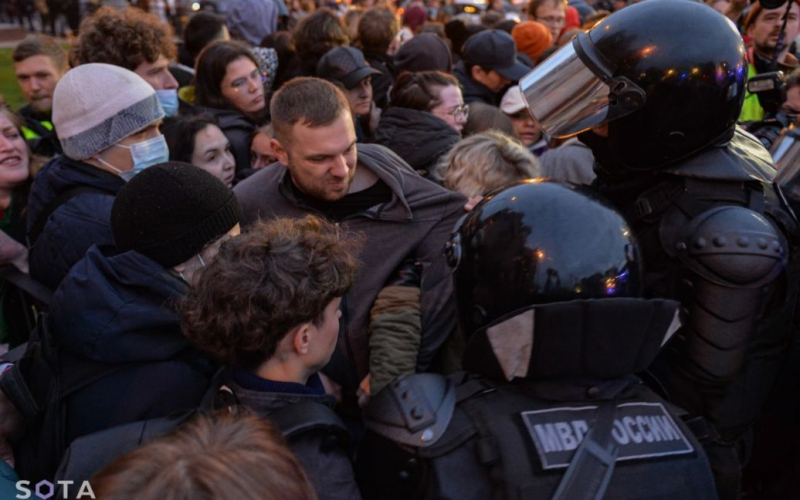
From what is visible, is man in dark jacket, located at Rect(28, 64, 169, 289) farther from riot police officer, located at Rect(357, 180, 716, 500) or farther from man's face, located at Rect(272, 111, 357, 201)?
riot police officer, located at Rect(357, 180, 716, 500)

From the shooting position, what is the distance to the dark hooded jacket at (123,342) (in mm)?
1782

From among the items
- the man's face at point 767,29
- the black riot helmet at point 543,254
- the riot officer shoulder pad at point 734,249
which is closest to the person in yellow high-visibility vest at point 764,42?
the man's face at point 767,29

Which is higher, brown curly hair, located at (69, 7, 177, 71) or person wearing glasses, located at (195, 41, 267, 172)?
brown curly hair, located at (69, 7, 177, 71)

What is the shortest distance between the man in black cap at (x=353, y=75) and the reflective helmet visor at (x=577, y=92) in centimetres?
237

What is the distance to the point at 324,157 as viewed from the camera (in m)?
2.56

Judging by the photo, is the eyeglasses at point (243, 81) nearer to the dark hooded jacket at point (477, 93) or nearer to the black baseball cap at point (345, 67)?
the black baseball cap at point (345, 67)

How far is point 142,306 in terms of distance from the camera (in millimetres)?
1827

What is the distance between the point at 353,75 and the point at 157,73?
1.23 metres

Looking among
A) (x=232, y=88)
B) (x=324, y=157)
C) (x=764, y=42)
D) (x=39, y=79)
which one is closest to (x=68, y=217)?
(x=324, y=157)

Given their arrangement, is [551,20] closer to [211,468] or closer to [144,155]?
[144,155]

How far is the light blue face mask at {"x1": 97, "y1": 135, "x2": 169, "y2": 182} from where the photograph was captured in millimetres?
2719

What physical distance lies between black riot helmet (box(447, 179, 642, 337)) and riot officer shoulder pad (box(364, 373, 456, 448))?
19cm

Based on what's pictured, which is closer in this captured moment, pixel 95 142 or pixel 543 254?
pixel 543 254

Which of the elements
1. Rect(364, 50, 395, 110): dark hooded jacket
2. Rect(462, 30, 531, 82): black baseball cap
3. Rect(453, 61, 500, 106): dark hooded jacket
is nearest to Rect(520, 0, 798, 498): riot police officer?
Rect(462, 30, 531, 82): black baseball cap
